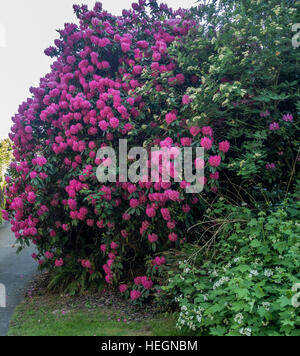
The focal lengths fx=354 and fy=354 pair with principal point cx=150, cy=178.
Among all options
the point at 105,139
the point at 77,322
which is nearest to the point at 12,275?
the point at 77,322

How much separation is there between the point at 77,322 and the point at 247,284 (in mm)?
2144

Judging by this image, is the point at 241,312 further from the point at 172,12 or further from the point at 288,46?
the point at 172,12

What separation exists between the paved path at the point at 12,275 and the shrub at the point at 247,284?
220 centimetres

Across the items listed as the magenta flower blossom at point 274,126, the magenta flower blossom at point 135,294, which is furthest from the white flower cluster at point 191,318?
the magenta flower blossom at point 274,126

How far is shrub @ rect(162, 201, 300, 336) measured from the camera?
2.52m

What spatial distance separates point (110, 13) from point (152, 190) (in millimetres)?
3126

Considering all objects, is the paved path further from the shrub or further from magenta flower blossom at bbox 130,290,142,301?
the shrub

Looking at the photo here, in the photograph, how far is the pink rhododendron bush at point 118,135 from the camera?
3893 millimetres

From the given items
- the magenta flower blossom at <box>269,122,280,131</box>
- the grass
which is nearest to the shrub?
the grass

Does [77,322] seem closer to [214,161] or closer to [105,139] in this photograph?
[105,139]

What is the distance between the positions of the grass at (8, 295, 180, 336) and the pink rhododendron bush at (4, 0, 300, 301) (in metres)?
0.39
